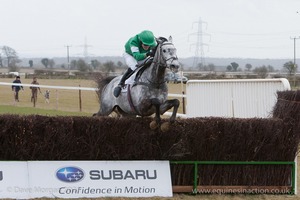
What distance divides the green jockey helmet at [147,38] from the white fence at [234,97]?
7.46 feet

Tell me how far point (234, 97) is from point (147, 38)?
3234 millimetres

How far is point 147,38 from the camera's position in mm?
8133

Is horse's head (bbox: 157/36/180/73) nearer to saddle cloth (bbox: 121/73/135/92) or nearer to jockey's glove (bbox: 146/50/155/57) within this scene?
jockey's glove (bbox: 146/50/155/57)

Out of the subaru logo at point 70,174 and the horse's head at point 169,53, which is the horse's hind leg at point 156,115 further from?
the subaru logo at point 70,174

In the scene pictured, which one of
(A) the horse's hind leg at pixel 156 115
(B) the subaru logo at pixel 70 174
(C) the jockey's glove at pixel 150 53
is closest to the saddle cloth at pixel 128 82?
(C) the jockey's glove at pixel 150 53

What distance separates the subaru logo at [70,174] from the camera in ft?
21.7

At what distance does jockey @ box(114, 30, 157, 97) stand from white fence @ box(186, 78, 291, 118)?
2.29 metres

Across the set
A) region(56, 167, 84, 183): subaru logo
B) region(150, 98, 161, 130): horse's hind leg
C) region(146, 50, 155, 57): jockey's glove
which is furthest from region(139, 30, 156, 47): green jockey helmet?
region(56, 167, 84, 183): subaru logo

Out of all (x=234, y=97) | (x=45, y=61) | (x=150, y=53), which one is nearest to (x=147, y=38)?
(x=150, y=53)

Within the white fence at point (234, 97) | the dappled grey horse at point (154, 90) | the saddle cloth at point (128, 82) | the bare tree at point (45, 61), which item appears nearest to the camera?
the dappled grey horse at point (154, 90)

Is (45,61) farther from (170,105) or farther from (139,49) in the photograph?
(170,105)

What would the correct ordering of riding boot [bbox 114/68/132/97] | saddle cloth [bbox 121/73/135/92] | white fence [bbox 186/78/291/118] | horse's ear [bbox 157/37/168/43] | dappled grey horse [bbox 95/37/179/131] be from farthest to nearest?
white fence [bbox 186/78/291/118] < riding boot [bbox 114/68/132/97] < saddle cloth [bbox 121/73/135/92] < horse's ear [bbox 157/37/168/43] < dappled grey horse [bbox 95/37/179/131]

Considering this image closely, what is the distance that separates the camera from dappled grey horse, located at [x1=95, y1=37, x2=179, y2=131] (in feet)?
23.2

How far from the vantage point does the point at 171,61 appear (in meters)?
6.98
